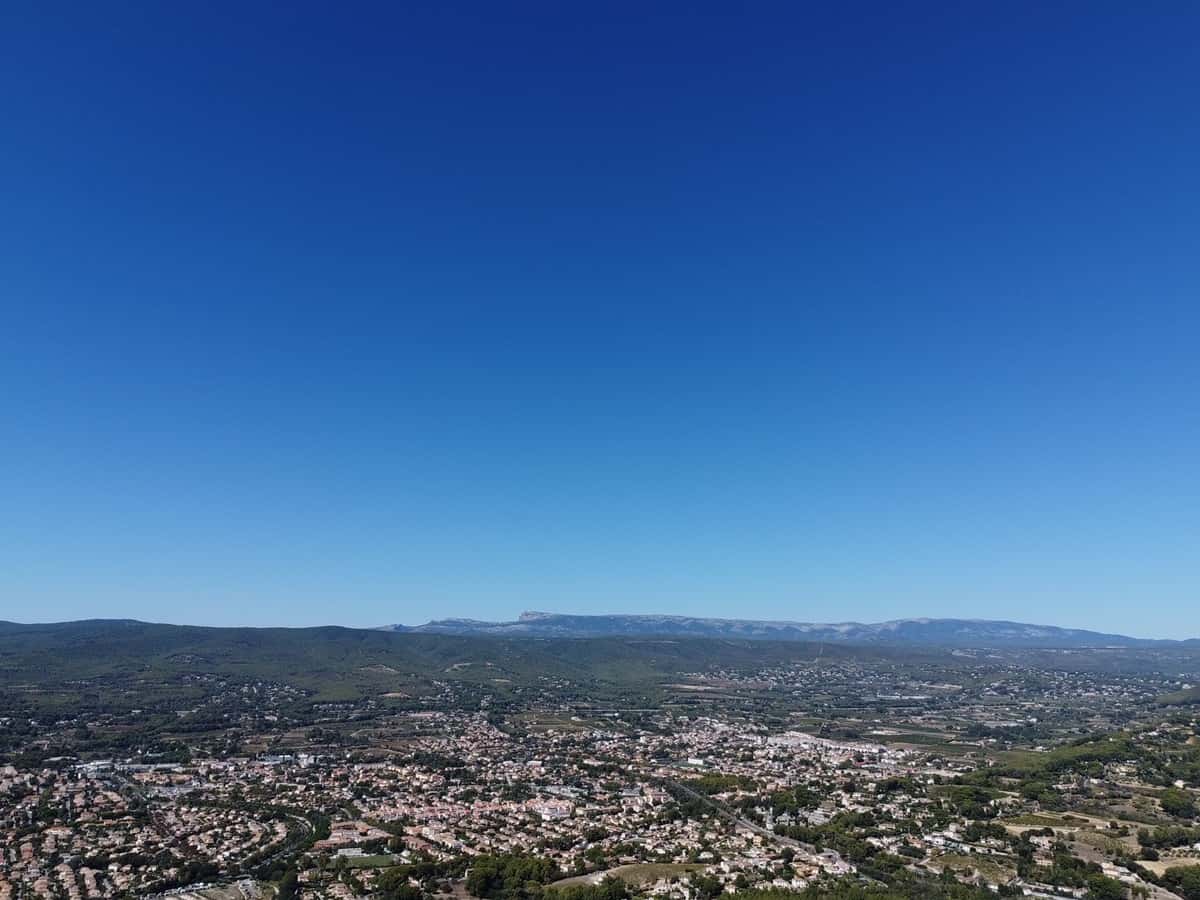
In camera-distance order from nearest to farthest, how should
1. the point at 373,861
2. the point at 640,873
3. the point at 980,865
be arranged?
the point at 640,873, the point at 980,865, the point at 373,861

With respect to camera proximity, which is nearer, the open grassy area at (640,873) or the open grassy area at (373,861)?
the open grassy area at (640,873)

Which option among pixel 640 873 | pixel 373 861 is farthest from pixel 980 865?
pixel 373 861

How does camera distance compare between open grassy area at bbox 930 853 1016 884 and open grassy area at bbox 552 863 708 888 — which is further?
open grassy area at bbox 930 853 1016 884

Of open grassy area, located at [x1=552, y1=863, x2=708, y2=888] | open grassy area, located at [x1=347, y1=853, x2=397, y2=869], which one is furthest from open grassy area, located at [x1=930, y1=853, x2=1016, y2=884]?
open grassy area, located at [x1=347, y1=853, x2=397, y2=869]

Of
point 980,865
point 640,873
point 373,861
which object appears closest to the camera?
point 640,873

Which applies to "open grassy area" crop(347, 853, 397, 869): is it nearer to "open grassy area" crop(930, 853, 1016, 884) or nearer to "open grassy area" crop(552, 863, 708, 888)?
"open grassy area" crop(552, 863, 708, 888)

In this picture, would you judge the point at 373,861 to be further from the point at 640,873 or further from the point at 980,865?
the point at 980,865

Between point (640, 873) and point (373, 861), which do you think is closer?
point (640, 873)

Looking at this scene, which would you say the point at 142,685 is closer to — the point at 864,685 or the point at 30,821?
the point at 30,821

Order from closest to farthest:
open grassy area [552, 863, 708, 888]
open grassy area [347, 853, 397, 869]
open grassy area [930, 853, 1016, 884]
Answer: open grassy area [552, 863, 708, 888]
open grassy area [930, 853, 1016, 884]
open grassy area [347, 853, 397, 869]

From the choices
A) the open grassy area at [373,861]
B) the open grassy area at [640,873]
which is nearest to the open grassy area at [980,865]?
the open grassy area at [640,873]

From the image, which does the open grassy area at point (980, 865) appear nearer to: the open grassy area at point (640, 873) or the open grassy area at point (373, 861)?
the open grassy area at point (640, 873)
